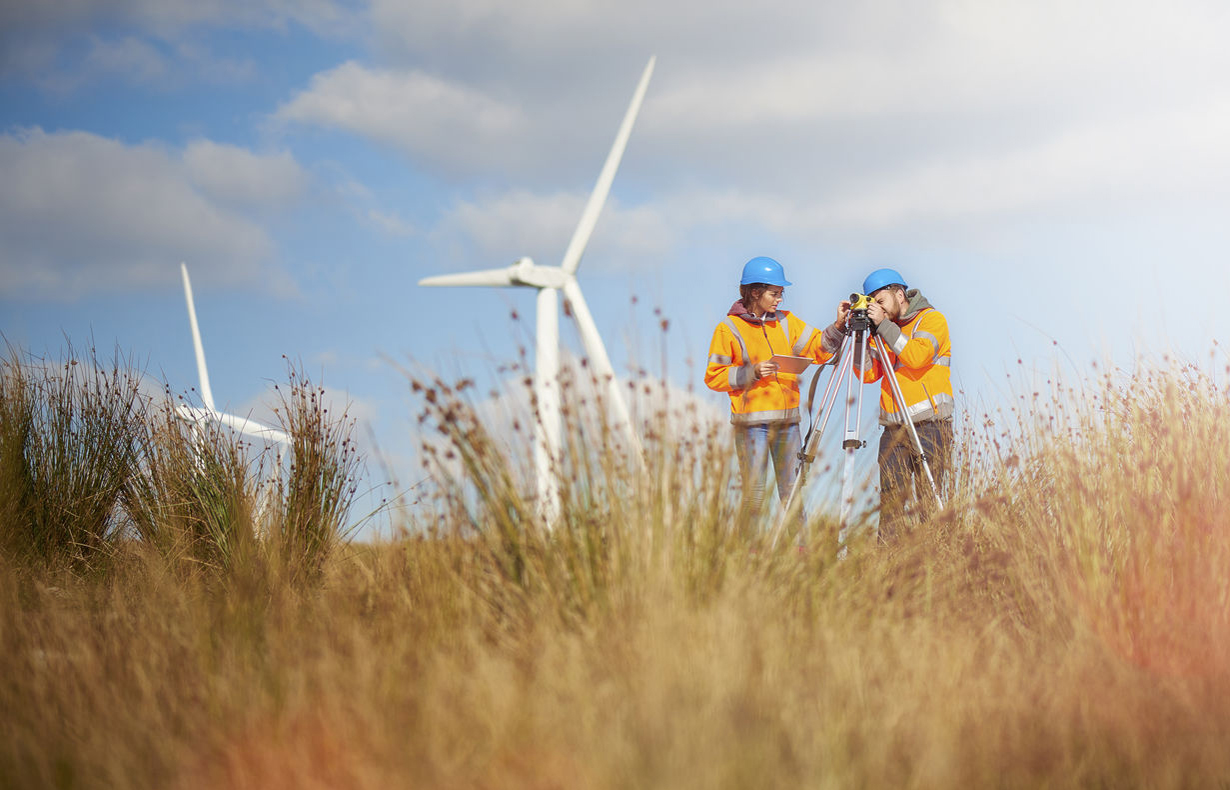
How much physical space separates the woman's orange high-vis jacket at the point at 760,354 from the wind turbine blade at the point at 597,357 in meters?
1.07

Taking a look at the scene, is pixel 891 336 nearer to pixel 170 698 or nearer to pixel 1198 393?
pixel 1198 393

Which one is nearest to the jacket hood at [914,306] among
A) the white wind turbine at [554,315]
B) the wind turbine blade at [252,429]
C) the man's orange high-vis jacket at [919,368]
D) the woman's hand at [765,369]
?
the man's orange high-vis jacket at [919,368]

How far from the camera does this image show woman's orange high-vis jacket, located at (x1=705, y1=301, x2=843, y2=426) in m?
7.07

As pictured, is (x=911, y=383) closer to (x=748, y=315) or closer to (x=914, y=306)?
(x=914, y=306)

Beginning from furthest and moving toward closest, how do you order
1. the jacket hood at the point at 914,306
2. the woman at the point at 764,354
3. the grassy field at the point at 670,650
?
the jacket hood at the point at 914,306 → the woman at the point at 764,354 → the grassy field at the point at 670,650

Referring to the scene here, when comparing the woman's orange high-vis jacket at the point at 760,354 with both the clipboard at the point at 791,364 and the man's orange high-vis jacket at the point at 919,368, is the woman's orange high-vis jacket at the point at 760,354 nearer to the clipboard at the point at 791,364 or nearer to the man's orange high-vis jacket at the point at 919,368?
the clipboard at the point at 791,364

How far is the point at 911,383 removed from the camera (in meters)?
7.29

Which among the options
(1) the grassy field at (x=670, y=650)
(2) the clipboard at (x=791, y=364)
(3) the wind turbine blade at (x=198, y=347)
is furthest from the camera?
(3) the wind turbine blade at (x=198, y=347)

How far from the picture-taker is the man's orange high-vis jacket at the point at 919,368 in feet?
23.3

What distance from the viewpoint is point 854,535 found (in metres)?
5.07

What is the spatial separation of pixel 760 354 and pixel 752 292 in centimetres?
51

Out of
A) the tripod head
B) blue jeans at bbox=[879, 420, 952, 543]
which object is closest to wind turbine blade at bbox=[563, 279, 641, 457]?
the tripod head

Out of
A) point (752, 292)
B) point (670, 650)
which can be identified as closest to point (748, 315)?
point (752, 292)

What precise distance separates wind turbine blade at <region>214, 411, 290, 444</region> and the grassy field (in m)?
1.79
